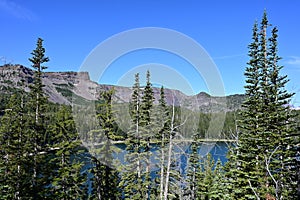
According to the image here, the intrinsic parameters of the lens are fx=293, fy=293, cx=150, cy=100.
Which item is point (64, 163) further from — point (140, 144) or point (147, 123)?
point (147, 123)

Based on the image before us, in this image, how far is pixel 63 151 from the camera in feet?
80.7

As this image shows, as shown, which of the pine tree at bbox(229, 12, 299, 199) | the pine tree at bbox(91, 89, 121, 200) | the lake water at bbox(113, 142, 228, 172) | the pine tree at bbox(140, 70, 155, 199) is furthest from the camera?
the pine tree at bbox(140, 70, 155, 199)

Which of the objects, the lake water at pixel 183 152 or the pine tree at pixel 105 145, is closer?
the lake water at pixel 183 152

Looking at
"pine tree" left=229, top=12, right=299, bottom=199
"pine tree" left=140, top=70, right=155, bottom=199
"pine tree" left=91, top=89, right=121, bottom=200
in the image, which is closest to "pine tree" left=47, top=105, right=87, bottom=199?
"pine tree" left=91, top=89, right=121, bottom=200

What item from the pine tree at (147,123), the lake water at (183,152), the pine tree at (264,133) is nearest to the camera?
the lake water at (183,152)

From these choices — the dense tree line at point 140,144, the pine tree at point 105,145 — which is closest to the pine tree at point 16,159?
the dense tree line at point 140,144

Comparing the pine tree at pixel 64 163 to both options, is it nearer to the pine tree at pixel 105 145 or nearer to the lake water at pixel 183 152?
the pine tree at pixel 105 145

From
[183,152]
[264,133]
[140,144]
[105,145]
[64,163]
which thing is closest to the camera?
[183,152]

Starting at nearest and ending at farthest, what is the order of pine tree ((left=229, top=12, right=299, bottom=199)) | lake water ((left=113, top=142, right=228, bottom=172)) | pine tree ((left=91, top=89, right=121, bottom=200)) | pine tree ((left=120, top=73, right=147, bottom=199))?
1. lake water ((left=113, top=142, right=228, bottom=172))
2. pine tree ((left=229, top=12, right=299, bottom=199))
3. pine tree ((left=91, top=89, right=121, bottom=200))
4. pine tree ((left=120, top=73, right=147, bottom=199))

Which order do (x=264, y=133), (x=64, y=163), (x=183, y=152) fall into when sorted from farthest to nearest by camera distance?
(x=64, y=163), (x=264, y=133), (x=183, y=152)

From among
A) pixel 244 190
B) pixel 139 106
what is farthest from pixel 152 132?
pixel 244 190

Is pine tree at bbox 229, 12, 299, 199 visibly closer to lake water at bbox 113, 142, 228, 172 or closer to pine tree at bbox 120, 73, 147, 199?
lake water at bbox 113, 142, 228, 172

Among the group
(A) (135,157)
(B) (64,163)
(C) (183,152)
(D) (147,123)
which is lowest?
(B) (64,163)

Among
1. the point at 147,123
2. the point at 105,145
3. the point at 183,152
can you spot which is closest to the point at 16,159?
the point at 105,145
